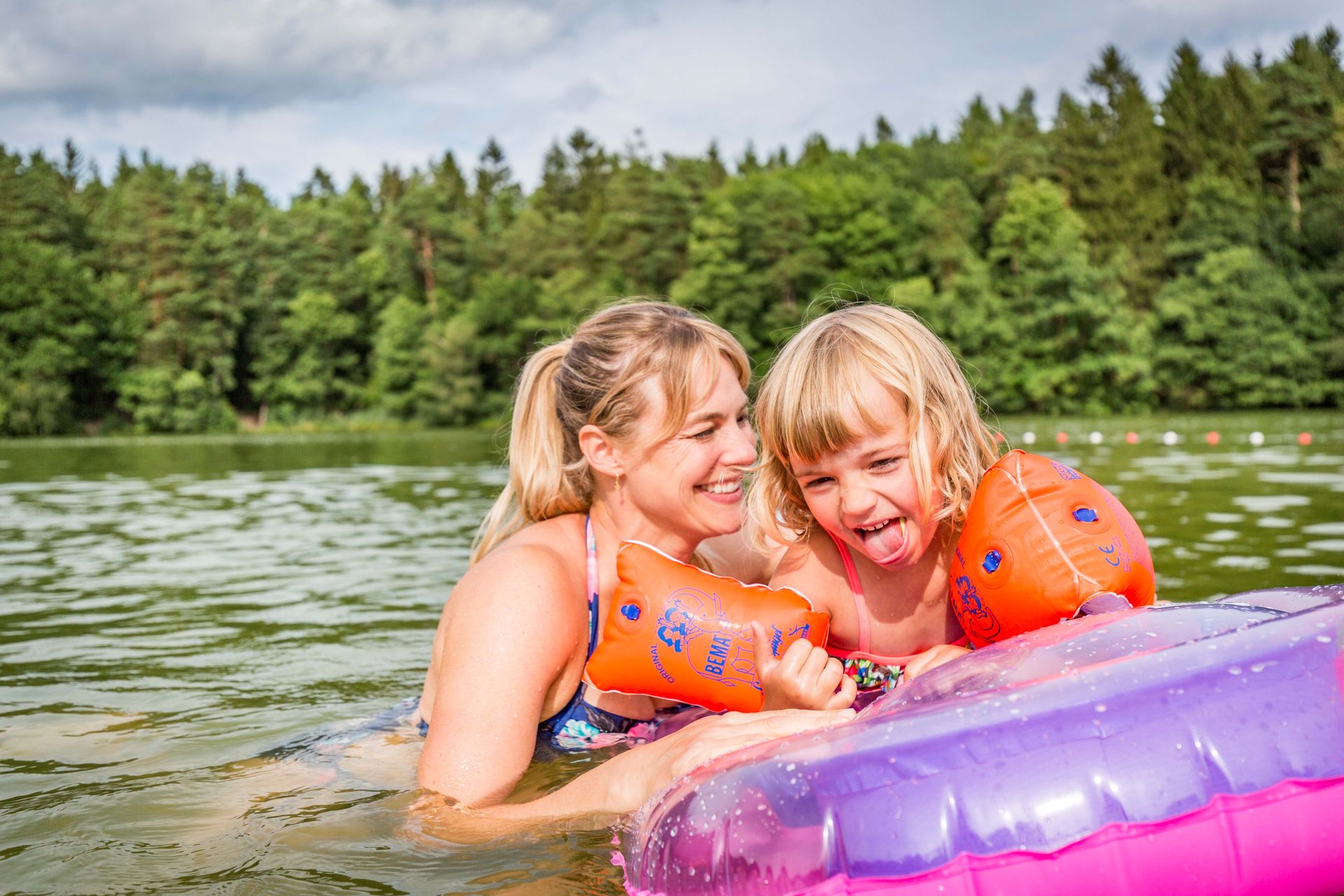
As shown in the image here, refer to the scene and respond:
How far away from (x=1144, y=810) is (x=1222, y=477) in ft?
39.0

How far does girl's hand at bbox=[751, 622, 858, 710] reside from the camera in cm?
246

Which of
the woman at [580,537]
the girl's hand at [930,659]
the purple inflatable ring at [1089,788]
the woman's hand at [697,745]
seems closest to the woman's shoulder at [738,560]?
the woman at [580,537]

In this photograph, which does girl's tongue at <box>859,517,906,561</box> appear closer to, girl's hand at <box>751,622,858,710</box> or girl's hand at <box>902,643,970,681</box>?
girl's hand at <box>902,643,970,681</box>

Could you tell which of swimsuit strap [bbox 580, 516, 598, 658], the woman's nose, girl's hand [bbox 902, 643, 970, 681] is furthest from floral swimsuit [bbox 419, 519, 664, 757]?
girl's hand [bbox 902, 643, 970, 681]

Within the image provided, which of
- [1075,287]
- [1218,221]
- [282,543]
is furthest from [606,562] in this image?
[1218,221]

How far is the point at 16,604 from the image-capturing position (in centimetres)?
650

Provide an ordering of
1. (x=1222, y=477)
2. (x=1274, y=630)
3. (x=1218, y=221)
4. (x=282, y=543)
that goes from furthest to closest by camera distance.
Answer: (x=1218, y=221)
(x=1222, y=477)
(x=282, y=543)
(x=1274, y=630)

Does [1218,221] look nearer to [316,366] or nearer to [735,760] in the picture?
[316,366]

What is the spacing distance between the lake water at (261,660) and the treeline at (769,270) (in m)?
26.8

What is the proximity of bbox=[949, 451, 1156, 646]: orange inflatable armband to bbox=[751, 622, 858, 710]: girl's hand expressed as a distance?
0.44m

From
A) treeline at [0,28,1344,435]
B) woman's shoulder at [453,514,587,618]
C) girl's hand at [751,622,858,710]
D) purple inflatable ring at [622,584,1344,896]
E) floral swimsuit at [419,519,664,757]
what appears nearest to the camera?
purple inflatable ring at [622,584,1344,896]

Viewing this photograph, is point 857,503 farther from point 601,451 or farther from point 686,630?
point 601,451

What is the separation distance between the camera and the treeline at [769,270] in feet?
130

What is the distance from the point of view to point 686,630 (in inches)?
114
